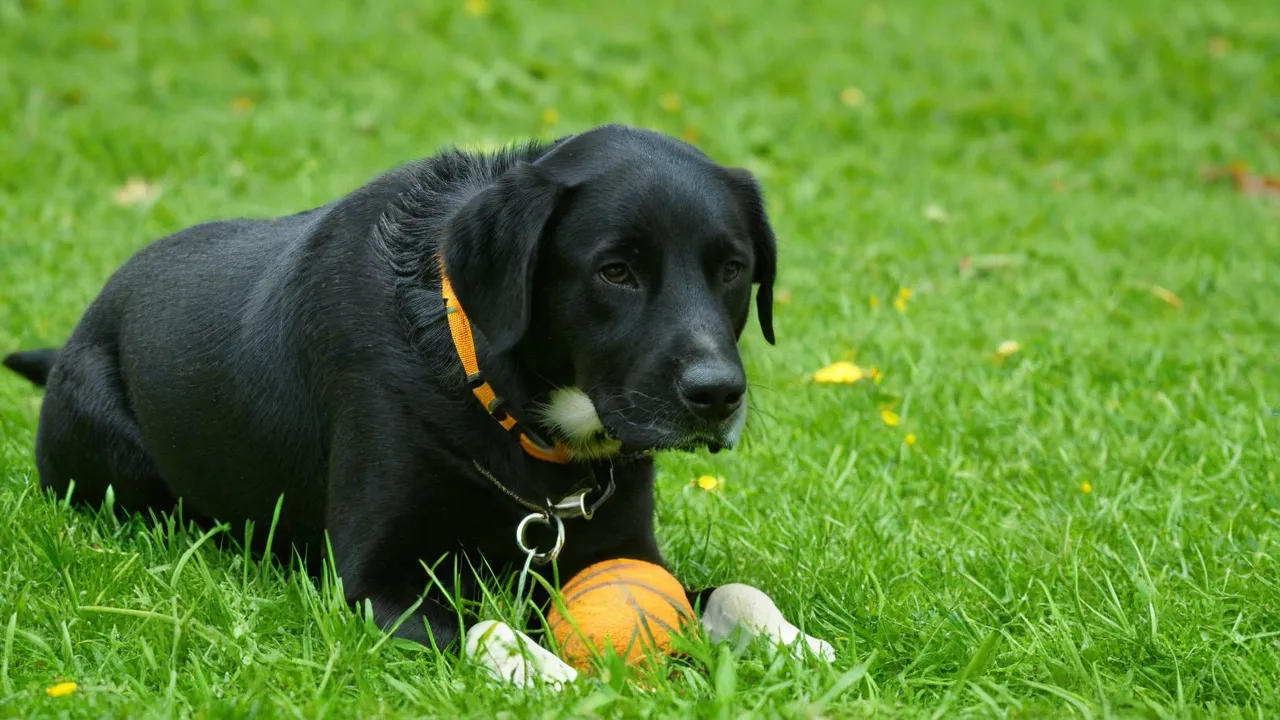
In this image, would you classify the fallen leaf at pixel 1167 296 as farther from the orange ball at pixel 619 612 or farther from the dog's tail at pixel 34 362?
the dog's tail at pixel 34 362

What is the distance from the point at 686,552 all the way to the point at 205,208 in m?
4.38

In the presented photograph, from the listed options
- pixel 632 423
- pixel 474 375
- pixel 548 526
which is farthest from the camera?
pixel 548 526

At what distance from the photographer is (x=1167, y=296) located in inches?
262

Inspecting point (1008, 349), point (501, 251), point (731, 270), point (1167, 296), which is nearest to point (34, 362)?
point (501, 251)

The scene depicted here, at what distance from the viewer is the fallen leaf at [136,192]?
7.61 m

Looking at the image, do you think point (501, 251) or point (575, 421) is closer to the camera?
point (501, 251)

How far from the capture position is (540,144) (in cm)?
364

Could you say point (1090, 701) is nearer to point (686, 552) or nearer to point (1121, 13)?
point (686, 552)

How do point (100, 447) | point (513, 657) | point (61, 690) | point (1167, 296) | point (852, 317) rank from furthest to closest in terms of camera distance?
point (1167, 296) → point (852, 317) → point (100, 447) → point (513, 657) → point (61, 690)

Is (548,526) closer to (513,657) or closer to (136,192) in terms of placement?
(513,657)

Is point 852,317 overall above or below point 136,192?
below

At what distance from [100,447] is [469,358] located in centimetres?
144

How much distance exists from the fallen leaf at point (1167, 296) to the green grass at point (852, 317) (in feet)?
0.13

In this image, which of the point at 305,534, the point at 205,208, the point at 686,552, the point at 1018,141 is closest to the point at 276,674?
the point at 305,534
